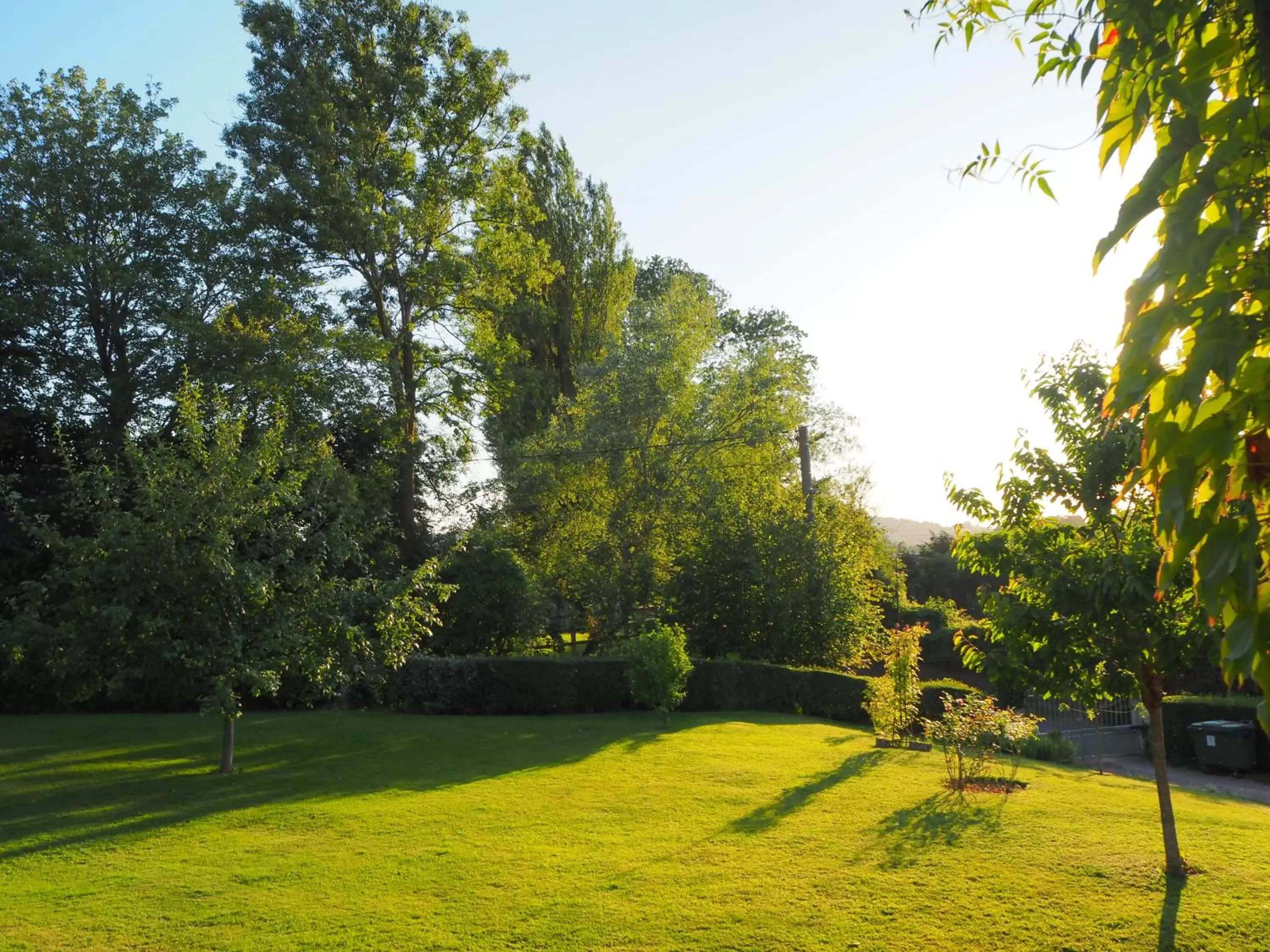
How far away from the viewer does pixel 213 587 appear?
13.1 metres

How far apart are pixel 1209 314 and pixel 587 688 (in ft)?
67.2

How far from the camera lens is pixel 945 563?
139 feet

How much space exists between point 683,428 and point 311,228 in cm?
1190

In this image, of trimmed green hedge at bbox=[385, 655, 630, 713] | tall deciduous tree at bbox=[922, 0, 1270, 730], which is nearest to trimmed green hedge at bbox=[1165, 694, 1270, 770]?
trimmed green hedge at bbox=[385, 655, 630, 713]

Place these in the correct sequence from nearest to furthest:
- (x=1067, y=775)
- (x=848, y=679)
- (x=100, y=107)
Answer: (x=1067, y=775) < (x=848, y=679) < (x=100, y=107)

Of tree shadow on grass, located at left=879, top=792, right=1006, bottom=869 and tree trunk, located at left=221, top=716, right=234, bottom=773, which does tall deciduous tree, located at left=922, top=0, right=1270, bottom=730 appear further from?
tree trunk, located at left=221, top=716, right=234, bottom=773

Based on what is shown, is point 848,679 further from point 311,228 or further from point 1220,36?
point 1220,36

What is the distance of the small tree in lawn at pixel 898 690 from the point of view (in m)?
16.8

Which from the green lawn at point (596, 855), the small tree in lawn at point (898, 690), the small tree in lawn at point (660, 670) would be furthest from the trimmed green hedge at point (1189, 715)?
the small tree in lawn at point (660, 670)

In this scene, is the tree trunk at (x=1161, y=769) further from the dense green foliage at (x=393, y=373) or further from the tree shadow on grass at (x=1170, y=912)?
the dense green foliage at (x=393, y=373)

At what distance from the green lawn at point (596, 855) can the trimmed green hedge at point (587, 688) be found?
5.21m

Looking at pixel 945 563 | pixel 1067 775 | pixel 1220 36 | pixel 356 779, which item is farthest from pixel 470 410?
pixel 1220 36

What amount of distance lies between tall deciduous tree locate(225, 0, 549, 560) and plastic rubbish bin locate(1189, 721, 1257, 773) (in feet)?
62.4

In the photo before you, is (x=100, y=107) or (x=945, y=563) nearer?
(x=100, y=107)
